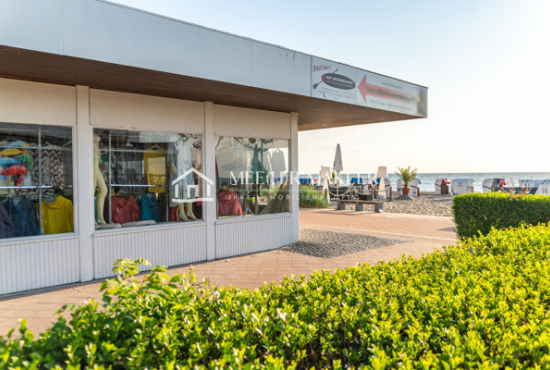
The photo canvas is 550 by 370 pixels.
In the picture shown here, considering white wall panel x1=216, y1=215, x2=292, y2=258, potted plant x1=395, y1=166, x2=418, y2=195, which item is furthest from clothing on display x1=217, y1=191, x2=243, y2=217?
potted plant x1=395, y1=166, x2=418, y2=195

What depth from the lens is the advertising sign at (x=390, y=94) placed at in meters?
7.52

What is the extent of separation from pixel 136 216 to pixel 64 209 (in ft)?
3.75

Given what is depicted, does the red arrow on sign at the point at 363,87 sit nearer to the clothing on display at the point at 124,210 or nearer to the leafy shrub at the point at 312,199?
the clothing on display at the point at 124,210

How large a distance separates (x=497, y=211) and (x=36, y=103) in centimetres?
828

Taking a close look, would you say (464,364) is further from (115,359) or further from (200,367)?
(115,359)

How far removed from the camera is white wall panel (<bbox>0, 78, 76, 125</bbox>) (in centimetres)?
515

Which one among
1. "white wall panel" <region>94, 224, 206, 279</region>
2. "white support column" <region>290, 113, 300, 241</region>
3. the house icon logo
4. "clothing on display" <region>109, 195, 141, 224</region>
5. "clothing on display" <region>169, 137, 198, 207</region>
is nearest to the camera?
"white wall panel" <region>94, 224, 206, 279</region>

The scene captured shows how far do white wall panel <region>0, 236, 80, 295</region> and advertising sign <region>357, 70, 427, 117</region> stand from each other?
5572 mm

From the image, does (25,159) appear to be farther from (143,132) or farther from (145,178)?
(145,178)

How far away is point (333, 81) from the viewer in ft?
23.1

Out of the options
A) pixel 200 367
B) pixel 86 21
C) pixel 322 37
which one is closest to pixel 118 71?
pixel 86 21

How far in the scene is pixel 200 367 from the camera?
1549 millimetres

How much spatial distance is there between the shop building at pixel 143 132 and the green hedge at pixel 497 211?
230 centimetres

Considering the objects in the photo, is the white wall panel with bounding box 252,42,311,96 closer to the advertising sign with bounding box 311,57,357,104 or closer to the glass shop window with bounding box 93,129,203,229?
the advertising sign with bounding box 311,57,357,104
